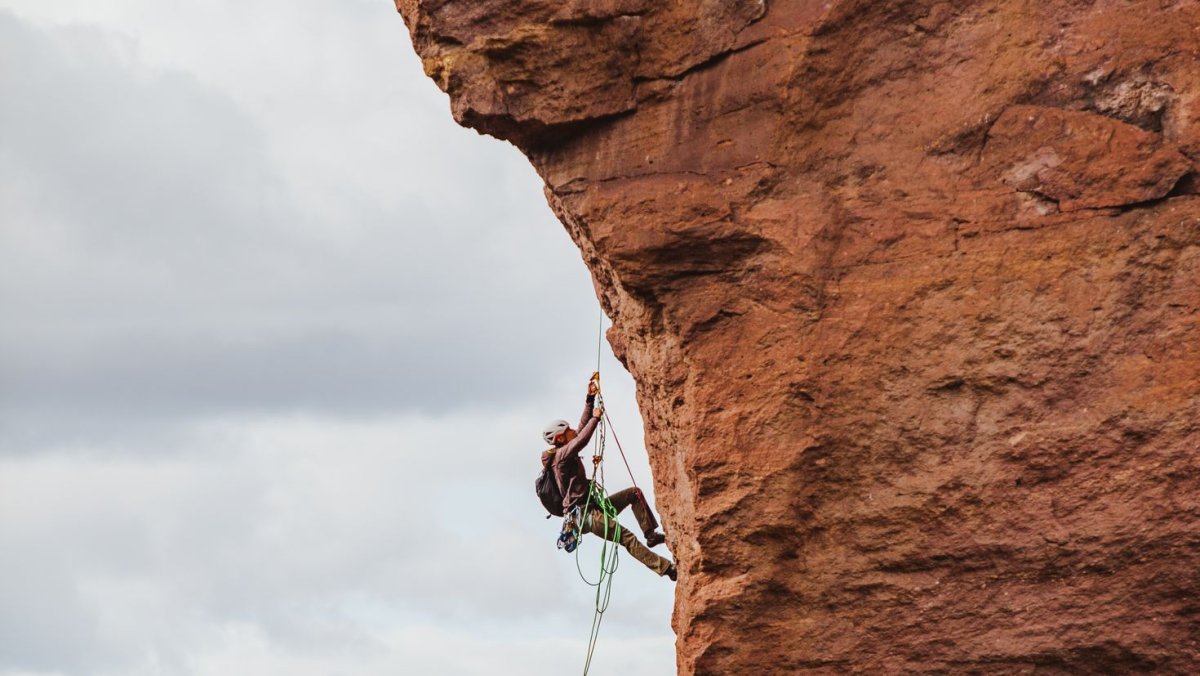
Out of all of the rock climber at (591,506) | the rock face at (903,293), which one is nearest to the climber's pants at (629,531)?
the rock climber at (591,506)

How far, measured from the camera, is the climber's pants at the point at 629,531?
53.4ft

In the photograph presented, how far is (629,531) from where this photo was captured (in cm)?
1641

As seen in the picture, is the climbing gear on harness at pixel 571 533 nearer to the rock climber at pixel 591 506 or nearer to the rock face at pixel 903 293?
the rock climber at pixel 591 506

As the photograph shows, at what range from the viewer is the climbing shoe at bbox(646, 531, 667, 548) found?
650 inches

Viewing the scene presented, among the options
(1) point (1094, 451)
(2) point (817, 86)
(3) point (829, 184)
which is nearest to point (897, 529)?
(1) point (1094, 451)

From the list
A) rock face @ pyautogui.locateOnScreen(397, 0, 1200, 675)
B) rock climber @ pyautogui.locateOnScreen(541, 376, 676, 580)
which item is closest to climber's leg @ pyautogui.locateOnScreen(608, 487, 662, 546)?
rock climber @ pyautogui.locateOnScreen(541, 376, 676, 580)

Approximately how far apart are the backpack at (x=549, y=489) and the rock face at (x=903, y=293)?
3.52 m

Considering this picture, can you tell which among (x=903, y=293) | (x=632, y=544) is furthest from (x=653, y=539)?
(x=903, y=293)

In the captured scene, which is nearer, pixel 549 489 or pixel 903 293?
pixel 903 293

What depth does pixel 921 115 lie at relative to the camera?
40.7ft

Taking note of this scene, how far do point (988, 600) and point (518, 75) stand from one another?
215 inches

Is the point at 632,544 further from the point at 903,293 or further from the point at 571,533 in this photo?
the point at 903,293

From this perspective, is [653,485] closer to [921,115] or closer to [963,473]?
[963,473]

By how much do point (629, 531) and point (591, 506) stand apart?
47 cm
